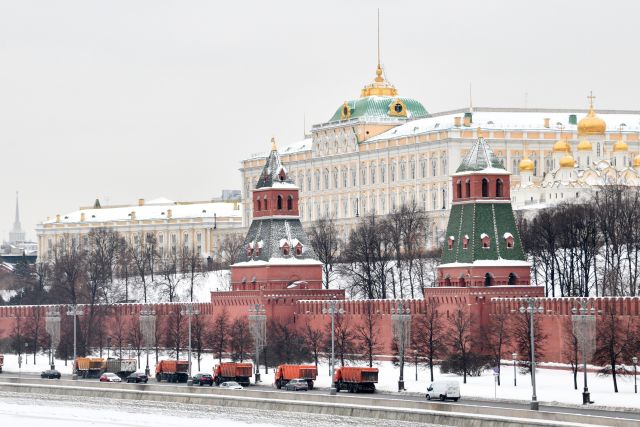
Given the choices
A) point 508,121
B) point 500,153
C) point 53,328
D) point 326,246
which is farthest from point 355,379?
point 508,121

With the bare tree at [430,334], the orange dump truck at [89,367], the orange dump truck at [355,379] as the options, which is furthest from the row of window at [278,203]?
the orange dump truck at [355,379]

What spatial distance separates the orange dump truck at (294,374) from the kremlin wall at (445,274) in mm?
12117

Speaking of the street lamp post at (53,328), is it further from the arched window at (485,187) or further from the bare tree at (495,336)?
the arched window at (485,187)

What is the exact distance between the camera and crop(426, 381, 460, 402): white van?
9731cm

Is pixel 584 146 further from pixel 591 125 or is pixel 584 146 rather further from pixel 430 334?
pixel 430 334

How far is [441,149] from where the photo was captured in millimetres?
187625

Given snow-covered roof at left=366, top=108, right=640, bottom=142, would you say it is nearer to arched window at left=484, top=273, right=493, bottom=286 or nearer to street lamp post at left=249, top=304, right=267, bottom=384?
street lamp post at left=249, top=304, right=267, bottom=384

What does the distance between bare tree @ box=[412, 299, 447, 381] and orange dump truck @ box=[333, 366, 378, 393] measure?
7.93 m

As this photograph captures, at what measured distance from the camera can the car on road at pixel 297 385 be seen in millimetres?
106500

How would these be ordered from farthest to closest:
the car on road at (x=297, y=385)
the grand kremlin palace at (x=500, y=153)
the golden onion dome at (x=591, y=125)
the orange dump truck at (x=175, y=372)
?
the golden onion dome at (x=591, y=125), the grand kremlin palace at (x=500, y=153), the orange dump truck at (x=175, y=372), the car on road at (x=297, y=385)

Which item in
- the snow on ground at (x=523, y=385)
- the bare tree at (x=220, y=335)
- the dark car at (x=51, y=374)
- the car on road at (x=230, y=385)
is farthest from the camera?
the bare tree at (x=220, y=335)

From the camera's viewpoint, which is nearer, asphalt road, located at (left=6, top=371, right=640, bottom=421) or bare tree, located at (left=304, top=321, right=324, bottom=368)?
asphalt road, located at (left=6, top=371, right=640, bottom=421)

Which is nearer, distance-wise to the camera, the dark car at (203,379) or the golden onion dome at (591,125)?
the dark car at (203,379)

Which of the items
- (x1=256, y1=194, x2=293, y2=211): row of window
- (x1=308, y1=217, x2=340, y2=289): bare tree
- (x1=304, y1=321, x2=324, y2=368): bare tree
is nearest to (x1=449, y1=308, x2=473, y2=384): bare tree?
(x1=304, y1=321, x2=324, y2=368): bare tree
